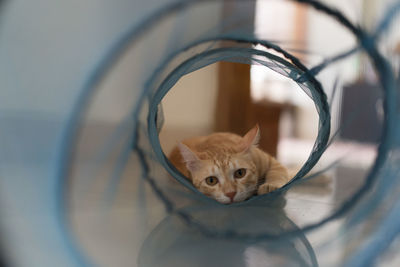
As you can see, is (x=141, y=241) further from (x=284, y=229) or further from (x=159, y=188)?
(x=284, y=229)

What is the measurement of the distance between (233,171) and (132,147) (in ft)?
1.78

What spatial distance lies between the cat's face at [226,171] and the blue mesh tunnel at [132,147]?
16 centimetres

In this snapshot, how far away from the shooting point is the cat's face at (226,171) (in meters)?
1.26

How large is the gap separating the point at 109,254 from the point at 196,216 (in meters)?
0.44

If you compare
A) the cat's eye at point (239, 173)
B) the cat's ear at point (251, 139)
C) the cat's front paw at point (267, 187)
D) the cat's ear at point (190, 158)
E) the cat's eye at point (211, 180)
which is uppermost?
the cat's ear at point (251, 139)

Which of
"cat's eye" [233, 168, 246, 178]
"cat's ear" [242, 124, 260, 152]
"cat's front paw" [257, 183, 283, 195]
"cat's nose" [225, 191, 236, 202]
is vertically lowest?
"cat's nose" [225, 191, 236, 202]

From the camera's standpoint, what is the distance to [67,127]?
547 mm

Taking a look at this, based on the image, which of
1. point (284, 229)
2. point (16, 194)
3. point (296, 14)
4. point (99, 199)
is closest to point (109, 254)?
point (99, 199)

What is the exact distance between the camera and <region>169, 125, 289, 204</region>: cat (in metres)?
1.27

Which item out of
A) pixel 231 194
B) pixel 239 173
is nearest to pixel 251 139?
pixel 239 173

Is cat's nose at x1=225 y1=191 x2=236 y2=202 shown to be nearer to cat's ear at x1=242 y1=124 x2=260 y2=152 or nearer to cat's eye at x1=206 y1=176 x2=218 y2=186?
cat's eye at x1=206 y1=176 x2=218 y2=186

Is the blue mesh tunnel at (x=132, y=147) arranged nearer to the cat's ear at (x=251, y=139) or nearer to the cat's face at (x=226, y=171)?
the cat's face at (x=226, y=171)

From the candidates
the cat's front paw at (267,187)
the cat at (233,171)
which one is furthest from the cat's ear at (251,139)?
the cat's front paw at (267,187)

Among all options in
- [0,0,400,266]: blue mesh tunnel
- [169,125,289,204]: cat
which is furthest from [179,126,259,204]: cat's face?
[0,0,400,266]: blue mesh tunnel
